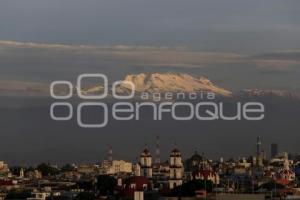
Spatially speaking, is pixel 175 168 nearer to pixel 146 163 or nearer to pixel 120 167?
pixel 146 163

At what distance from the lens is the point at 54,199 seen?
50.1 m

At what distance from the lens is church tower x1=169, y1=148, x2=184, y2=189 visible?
193 ft

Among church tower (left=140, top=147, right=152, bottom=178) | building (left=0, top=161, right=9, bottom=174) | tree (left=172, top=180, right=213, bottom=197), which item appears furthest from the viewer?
building (left=0, top=161, right=9, bottom=174)

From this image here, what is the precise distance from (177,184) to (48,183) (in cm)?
1371

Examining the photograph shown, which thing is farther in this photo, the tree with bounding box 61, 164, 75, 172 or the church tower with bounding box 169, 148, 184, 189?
the tree with bounding box 61, 164, 75, 172

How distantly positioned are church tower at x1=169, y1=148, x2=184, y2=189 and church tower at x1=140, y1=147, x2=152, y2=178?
4.99 m

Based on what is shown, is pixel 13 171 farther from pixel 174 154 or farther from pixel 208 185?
pixel 208 185

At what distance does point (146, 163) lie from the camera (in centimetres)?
6631

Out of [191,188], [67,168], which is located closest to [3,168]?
[67,168]

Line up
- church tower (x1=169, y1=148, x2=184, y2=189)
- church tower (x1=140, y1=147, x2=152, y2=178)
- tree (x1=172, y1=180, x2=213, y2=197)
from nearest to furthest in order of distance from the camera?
tree (x1=172, y1=180, x2=213, y2=197) < church tower (x1=169, y1=148, x2=184, y2=189) < church tower (x1=140, y1=147, x2=152, y2=178)

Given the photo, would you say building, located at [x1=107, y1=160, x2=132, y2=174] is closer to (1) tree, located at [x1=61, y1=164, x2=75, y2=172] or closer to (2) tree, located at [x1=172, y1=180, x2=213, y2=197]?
(1) tree, located at [x1=61, y1=164, x2=75, y2=172]

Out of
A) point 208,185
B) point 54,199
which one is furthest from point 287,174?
point 54,199

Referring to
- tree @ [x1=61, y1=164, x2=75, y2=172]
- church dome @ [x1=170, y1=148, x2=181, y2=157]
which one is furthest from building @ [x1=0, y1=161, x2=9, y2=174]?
church dome @ [x1=170, y1=148, x2=181, y2=157]

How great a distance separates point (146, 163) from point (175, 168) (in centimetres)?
648
